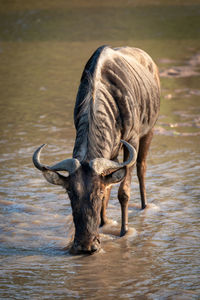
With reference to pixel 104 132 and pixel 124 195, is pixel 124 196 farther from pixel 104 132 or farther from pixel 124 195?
pixel 104 132

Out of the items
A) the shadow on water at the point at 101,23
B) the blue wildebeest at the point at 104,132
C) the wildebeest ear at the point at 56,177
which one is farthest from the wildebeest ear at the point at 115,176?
the shadow on water at the point at 101,23

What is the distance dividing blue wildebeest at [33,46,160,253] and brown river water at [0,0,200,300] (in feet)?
1.13

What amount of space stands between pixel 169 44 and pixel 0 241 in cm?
1439

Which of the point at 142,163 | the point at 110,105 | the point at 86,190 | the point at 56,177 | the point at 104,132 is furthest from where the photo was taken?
the point at 142,163

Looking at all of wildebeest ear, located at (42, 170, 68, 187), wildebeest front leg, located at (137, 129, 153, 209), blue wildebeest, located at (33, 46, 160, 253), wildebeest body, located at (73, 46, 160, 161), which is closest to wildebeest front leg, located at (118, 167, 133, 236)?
blue wildebeest, located at (33, 46, 160, 253)

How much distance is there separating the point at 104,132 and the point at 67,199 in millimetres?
1966

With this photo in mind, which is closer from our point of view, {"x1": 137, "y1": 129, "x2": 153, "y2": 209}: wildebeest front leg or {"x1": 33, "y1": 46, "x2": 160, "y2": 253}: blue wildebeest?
{"x1": 33, "y1": 46, "x2": 160, "y2": 253}: blue wildebeest

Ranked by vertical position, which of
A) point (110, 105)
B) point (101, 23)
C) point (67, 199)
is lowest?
point (101, 23)

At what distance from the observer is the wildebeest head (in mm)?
4520

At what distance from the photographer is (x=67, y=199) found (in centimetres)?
678

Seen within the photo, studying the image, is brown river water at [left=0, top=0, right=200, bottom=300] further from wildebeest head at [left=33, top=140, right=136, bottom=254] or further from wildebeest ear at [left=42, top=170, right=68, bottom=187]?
wildebeest ear at [left=42, top=170, right=68, bottom=187]

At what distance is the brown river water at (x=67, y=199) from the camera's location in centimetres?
452

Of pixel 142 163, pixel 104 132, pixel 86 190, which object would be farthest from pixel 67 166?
pixel 142 163

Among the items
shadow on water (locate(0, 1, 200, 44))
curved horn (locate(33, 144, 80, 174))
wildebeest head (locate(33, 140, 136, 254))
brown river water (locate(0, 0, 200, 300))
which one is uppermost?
curved horn (locate(33, 144, 80, 174))
